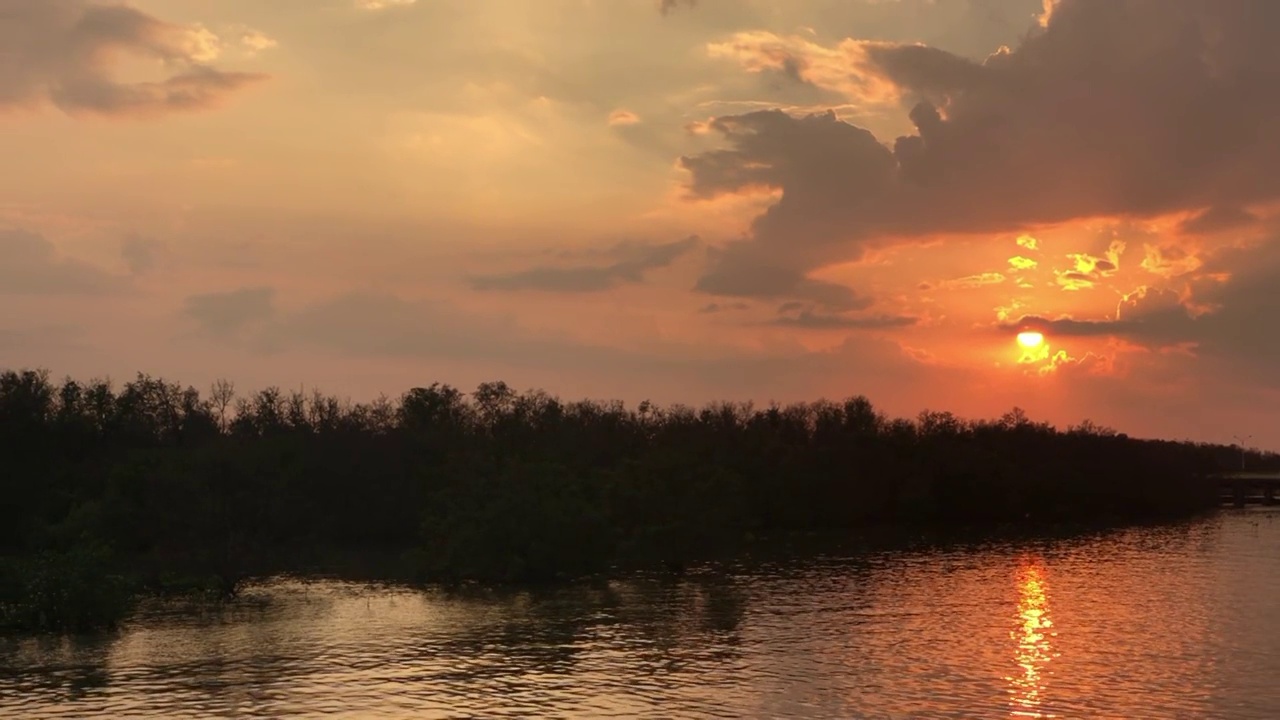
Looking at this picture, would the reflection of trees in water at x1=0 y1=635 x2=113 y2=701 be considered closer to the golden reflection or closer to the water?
the water

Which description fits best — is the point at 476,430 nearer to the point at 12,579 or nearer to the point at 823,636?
the point at 12,579

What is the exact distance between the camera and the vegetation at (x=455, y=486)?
293 feet

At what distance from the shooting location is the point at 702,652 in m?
62.4

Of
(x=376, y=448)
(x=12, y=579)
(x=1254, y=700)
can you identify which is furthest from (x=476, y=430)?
(x=1254, y=700)

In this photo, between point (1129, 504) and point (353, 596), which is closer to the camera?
point (353, 596)

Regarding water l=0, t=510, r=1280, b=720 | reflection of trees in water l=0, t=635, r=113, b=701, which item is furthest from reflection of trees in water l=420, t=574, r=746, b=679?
reflection of trees in water l=0, t=635, r=113, b=701

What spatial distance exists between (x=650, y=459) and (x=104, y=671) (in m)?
55.6

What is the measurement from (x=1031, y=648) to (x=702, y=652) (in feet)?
60.0

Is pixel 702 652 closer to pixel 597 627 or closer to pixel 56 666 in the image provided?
pixel 597 627

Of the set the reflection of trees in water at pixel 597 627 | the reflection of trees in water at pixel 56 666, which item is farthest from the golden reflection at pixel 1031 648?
the reflection of trees in water at pixel 56 666

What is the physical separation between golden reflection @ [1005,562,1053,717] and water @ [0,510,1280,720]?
198 mm

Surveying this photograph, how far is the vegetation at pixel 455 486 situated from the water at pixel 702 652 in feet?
18.0

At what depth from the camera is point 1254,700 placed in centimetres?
5031

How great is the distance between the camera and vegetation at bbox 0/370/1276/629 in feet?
293
